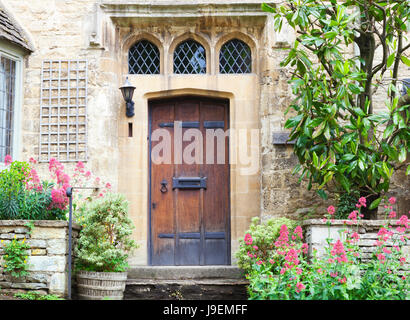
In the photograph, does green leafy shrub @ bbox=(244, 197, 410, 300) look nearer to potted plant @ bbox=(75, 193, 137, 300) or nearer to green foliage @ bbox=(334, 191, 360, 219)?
green foliage @ bbox=(334, 191, 360, 219)

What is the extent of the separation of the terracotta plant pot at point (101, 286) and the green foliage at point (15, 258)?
671mm

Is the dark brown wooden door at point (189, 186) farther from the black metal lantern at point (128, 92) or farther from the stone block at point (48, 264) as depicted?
the stone block at point (48, 264)

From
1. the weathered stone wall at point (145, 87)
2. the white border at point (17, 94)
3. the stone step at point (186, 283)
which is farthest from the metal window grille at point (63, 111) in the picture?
the stone step at point (186, 283)

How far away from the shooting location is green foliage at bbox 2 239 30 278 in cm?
638

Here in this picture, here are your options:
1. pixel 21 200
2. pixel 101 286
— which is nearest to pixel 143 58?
pixel 21 200

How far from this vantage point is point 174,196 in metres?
8.57

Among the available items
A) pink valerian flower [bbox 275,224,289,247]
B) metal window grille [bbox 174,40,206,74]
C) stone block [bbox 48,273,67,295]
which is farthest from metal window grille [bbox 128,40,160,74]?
pink valerian flower [bbox 275,224,289,247]

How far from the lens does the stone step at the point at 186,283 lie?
7.13 m

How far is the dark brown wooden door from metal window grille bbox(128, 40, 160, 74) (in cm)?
52

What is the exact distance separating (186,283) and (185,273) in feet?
1.67

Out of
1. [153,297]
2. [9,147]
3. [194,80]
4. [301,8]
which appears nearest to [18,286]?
[153,297]

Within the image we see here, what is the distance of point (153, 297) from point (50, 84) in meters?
3.39

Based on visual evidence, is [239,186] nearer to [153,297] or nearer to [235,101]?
[235,101]

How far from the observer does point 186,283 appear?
7.26 metres
